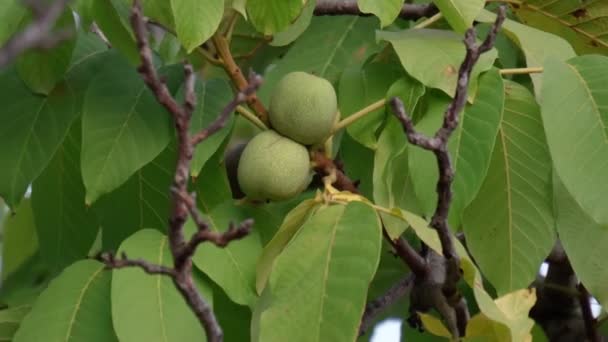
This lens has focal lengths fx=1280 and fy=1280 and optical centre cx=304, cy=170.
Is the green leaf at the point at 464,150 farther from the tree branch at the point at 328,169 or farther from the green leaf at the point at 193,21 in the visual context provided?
the green leaf at the point at 193,21

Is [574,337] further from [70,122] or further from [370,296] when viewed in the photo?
[70,122]

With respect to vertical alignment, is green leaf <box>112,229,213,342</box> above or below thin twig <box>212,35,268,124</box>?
below

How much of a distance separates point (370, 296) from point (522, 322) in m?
0.99

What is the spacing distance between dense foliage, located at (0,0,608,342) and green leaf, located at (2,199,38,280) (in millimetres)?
653

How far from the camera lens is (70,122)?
1.96 meters

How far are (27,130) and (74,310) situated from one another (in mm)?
335

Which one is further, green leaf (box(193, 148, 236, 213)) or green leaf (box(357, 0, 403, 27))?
green leaf (box(193, 148, 236, 213))

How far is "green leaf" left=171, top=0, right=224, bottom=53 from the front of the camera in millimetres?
1704

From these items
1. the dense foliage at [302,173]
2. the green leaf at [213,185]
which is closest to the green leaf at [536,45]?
the dense foliage at [302,173]

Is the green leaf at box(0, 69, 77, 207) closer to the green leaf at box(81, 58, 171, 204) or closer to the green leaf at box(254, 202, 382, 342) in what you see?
the green leaf at box(81, 58, 171, 204)

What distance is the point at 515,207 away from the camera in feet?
6.12

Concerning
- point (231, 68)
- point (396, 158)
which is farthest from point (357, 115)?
point (231, 68)

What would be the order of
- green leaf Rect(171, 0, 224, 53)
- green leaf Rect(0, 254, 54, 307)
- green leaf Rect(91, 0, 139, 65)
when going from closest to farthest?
green leaf Rect(171, 0, 224, 53)
green leaf Rect(91, 0, 139, 65)
green leaf Rect(0, 254, 54, 307)

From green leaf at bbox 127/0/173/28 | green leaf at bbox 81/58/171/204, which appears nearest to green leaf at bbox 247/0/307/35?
green leaf at bbox 127/0/173/28
